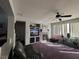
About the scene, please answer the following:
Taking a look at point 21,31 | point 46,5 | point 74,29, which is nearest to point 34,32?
point 21,31

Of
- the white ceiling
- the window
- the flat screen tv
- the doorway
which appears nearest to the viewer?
the white ceiling

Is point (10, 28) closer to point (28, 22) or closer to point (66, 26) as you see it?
point (28, 22)

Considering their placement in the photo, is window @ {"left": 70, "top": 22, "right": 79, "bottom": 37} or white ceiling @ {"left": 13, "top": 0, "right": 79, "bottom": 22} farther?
window @ {"left": 70, "top": 22, "right": 79, "bottom": 37}

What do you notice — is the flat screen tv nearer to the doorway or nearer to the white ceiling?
the doorway

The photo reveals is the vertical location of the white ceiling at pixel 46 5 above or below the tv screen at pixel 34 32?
above

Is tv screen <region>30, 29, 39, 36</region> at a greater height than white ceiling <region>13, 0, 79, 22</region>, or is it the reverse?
white ceiling <region>13, 0, 79, 22</region>

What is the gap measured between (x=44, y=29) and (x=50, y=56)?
523 cm

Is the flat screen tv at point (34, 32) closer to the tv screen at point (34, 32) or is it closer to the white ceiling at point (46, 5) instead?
the tv screen at point (34, 32)

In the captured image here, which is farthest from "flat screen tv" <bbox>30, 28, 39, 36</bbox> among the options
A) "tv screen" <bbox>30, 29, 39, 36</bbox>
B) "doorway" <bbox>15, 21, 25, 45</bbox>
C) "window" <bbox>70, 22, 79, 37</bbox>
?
"window" <bbox>70, 22, 79, 37</bbox>

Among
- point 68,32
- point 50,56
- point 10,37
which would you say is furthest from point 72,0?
point 68,32

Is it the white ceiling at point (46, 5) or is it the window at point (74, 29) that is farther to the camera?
the window at point (74, 29)

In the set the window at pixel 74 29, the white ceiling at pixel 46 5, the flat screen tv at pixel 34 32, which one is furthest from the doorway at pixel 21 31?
the window at pixel 74 29

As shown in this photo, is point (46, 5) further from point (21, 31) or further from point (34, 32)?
point (34, 32)

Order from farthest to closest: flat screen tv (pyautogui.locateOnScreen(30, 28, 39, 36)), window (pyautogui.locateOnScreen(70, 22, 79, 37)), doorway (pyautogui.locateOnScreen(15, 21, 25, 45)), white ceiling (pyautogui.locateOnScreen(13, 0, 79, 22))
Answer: flat screen tv (pyautogui.locateOnScreen(30, 28, 39, 36)) → doorway (pyautogui.locateOnScreen(15, 21, 25, 45)) → window (pyautogui.locateOnScreen(70, 22, 79, 37)) → white ceiling (pyautogui.locateOnScreen(13, 0, 79, 22))
